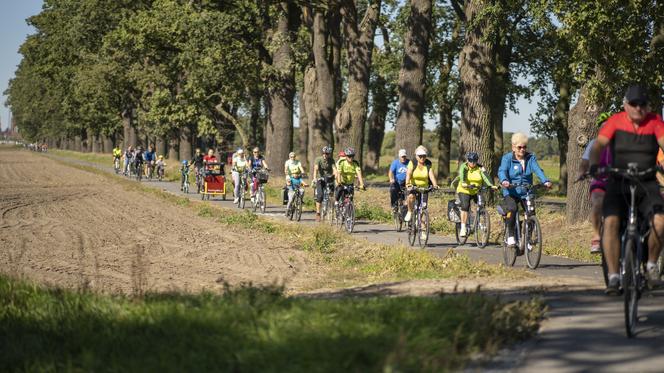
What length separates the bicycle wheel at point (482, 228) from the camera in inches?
728

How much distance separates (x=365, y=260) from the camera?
17.1 meters

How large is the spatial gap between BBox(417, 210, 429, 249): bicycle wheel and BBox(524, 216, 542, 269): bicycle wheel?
400 cm

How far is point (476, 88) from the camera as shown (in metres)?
25.2

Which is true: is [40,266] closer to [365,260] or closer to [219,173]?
[365,260]

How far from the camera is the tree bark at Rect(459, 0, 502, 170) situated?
2472 cm

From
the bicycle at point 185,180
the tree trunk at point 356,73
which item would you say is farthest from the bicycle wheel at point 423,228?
the bicycle at point 185,180

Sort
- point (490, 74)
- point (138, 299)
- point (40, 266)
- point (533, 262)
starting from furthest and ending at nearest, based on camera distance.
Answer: point (490, 74)
point (40, 266)
point (533, 262)
point (138, 299)

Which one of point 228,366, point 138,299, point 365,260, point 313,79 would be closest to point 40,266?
point 365,260

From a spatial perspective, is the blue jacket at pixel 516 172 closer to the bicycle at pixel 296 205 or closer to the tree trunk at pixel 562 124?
the bicycle at pixel 296 205

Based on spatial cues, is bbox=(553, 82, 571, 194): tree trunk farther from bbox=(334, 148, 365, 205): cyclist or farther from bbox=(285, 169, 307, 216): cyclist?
bbox=(334, 148, 365, 205): cyclist

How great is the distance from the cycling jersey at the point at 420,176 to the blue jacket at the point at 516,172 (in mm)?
4222

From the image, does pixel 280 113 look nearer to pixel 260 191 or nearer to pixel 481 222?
pixel 260 191

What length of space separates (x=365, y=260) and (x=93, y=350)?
32.0ft

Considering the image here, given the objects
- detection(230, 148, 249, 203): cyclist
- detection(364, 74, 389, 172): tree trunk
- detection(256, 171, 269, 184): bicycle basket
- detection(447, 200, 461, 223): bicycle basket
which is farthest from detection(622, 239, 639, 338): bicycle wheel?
detection(364, 74, 389, 172): tree trunk
